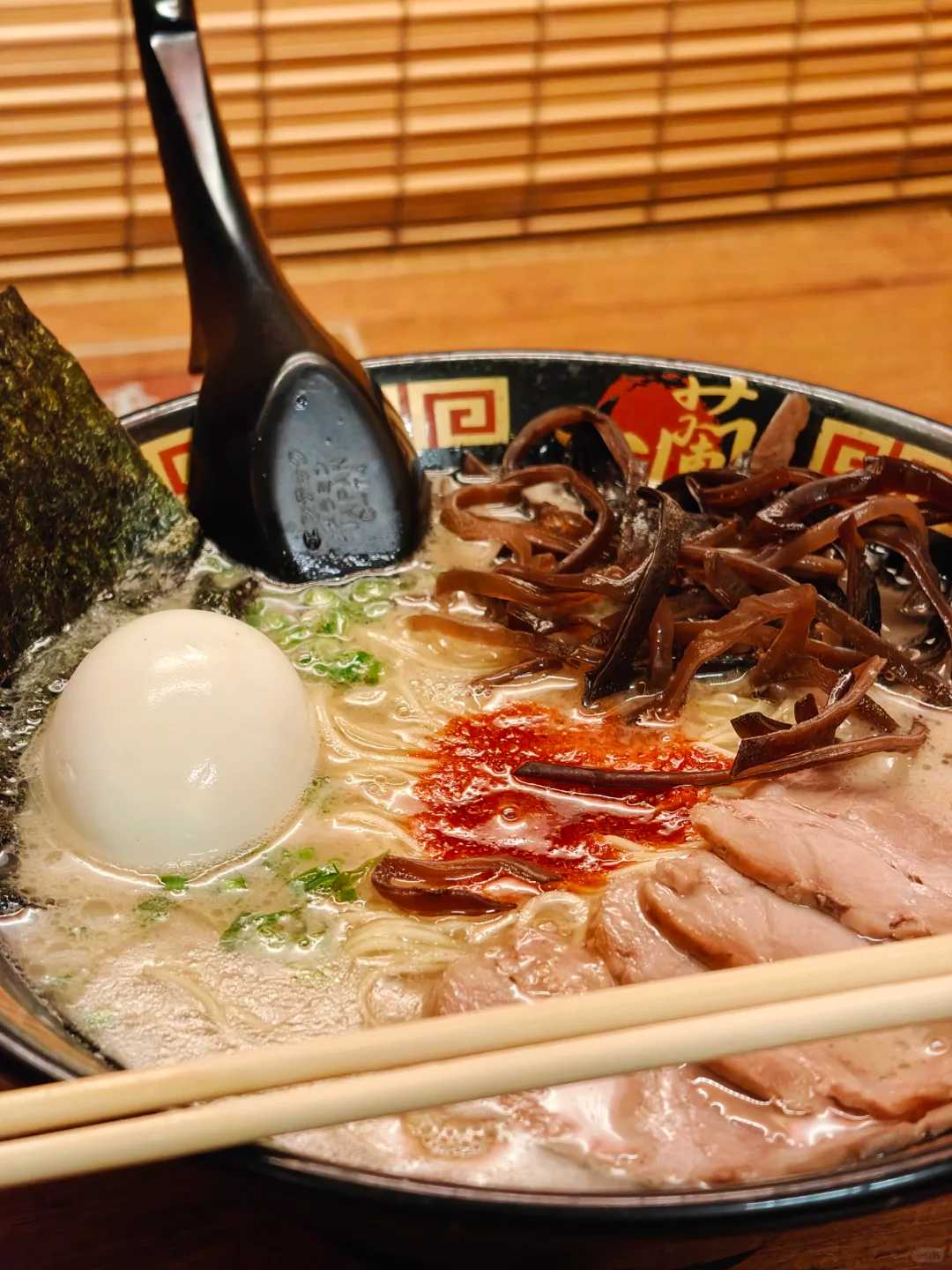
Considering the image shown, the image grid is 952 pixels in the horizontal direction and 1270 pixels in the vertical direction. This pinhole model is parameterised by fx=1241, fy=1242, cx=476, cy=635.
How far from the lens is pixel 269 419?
77.2 inches

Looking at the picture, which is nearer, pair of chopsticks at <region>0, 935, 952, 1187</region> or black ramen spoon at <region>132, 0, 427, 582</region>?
pair of chopsticks at <region>0, 935, 952, 1187</region>

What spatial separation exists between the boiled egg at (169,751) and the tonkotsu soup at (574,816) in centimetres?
2

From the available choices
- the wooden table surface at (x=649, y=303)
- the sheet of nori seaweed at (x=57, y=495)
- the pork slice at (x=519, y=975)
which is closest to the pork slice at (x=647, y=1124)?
the pork slice at (x=519, y=975)

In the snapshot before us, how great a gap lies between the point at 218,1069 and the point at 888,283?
2851 mm

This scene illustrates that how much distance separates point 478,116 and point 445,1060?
9.32 ft

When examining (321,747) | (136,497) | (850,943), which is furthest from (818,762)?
(136,497)

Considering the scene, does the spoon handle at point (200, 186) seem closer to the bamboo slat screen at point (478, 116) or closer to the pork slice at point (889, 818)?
the pork slice at point (889, 818)

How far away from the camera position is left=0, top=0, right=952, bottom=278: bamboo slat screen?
2.99 metres

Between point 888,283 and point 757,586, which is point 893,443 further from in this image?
point 888,283

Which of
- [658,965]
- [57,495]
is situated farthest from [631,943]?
[57,495]

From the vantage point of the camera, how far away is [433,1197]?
3.01 ft

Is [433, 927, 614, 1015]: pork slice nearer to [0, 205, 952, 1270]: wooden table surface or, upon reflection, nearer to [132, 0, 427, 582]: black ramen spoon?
[132, 0, 427, 582]: black ramen spoon

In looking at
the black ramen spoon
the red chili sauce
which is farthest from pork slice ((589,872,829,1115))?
the black ramen spoon

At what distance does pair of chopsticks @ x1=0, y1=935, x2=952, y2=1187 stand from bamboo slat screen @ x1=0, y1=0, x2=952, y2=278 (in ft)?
8.78
